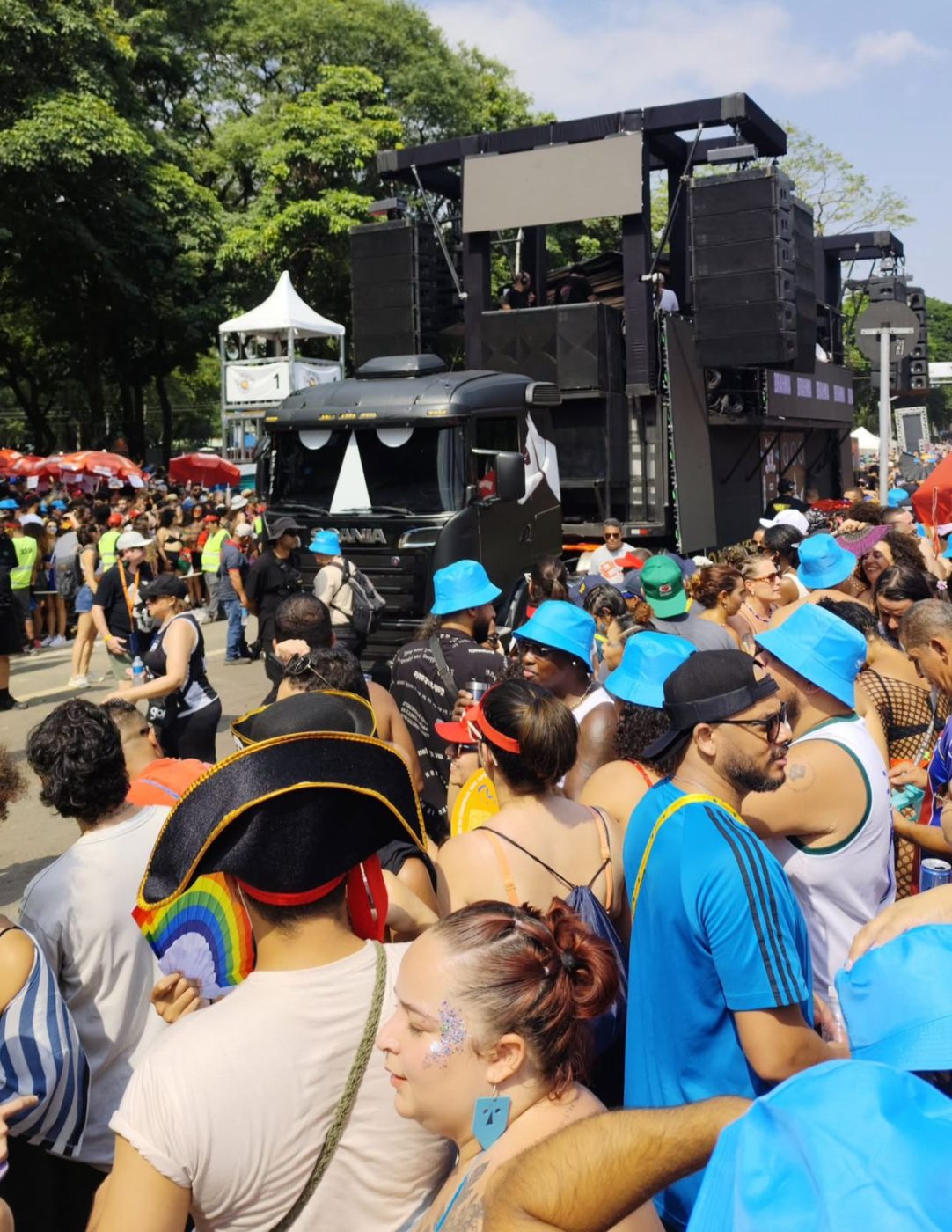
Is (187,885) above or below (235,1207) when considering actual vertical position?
above

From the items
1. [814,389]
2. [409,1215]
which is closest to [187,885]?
[409,1215]

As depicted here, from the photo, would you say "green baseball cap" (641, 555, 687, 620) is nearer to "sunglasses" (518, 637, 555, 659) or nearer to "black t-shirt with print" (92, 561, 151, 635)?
"sunglasses" (518, 637, 555, 659)

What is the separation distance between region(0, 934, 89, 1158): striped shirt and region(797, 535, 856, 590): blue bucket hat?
529 cm

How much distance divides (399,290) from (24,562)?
5.43 metres

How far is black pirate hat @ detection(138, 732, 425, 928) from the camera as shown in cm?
203

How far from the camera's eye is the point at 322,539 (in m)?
8.99

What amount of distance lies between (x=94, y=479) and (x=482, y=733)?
23858 millimetres

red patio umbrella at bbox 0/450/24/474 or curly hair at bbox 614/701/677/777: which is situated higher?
red patio umbrella at bbox 0/450/24/474

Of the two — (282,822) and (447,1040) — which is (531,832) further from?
(447,1040)

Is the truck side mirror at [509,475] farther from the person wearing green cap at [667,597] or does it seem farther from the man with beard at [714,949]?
the man with beard at [714,949]

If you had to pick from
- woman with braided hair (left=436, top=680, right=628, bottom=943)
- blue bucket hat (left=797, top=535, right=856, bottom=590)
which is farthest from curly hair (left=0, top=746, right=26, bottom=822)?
blue bucket hat (left=797, top=535, right=856, bottom=590)

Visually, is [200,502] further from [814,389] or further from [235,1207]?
[235,1207]

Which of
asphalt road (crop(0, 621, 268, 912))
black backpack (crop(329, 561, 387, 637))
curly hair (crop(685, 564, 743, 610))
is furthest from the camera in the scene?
black backpack (crop(329, 561, 387, 637))

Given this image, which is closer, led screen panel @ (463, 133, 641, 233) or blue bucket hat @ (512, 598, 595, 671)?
blue bucket hat @ (512, 598, 595, 671)
